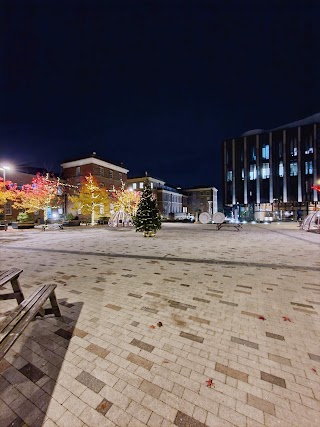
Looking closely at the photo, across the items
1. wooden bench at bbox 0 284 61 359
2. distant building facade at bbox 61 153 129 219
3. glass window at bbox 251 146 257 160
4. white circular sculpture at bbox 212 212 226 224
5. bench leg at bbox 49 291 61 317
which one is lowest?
bench leg at bbox 49 291 61 317

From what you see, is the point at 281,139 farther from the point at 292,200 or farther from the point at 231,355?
the point at 231,355

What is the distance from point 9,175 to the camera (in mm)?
35719

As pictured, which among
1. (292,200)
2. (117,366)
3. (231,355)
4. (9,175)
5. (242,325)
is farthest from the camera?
(292,200)

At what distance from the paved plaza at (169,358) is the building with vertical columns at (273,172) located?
58283 mm

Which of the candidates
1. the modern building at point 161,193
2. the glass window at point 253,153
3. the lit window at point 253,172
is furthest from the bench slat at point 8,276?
the glass window at point 253,153

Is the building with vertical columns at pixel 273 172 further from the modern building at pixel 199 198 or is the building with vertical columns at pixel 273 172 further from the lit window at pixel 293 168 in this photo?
the modern building at pixel 199 198

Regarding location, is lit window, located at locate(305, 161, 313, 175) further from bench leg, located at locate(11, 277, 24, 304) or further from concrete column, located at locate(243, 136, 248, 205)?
bench leg, located at locate(11, 277, 24, 304)

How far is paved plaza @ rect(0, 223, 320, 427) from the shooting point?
2070 millimetres

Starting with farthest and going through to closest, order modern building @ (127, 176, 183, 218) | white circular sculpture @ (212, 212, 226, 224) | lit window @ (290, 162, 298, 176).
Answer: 1. modern building @ (127, 176, 183, 218)
2. lit window @ (290, 162, 298, 176)
3. white circular sculpture @ (212, 212, 226, 224)

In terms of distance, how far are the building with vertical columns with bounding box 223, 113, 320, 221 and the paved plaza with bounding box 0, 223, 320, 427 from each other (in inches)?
2295

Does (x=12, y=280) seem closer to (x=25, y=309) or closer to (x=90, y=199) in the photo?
(x=25, y=309)

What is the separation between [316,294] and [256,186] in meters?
59.9

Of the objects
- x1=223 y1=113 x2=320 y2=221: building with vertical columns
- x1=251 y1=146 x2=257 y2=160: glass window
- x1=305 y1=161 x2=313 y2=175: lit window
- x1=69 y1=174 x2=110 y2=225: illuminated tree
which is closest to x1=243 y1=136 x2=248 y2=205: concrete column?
x1=223 y1=113 x2=320 y2=221: building with vertical columns

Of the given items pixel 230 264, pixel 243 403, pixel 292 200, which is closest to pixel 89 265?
pixel 230 264
